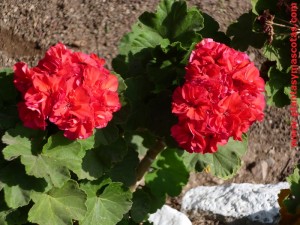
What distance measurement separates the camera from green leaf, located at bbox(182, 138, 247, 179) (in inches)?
78.0

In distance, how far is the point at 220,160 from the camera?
1999 millimetres

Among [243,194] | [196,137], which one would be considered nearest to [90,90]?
[196,137]

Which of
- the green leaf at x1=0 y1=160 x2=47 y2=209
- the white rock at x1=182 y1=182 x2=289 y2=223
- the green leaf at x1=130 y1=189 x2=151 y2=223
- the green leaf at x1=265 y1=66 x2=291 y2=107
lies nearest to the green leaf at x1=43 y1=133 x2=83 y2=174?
the green leaf at x1=0 y1=160 x2=47 y2=209

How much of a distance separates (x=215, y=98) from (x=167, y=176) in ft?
3.26

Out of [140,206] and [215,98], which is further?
[140,206]

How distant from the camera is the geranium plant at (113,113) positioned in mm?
1575

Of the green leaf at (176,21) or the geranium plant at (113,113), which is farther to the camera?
the green leaf at (176,21)

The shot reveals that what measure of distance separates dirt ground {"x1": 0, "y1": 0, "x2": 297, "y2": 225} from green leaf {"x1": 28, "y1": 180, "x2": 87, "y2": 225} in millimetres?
1101

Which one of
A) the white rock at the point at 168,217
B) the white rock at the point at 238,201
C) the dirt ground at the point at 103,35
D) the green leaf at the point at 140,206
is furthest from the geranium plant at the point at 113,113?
the dirt ground at the point at 103,35

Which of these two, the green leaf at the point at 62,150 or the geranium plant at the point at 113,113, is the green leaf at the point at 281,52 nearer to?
the geranium plant at the point at 113,113

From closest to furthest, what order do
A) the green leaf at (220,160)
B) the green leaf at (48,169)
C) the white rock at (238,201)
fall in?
1. the green leaf at (48,169)
2. the green leaf at (220,160)
3. the white rock at (238,201)

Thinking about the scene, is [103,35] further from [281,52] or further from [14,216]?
[14,216]

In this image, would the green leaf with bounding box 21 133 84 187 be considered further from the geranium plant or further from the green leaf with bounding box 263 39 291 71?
the green leaf with bounding box 263 39 291 71

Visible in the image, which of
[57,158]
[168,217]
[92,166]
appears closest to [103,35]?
[168,217]
